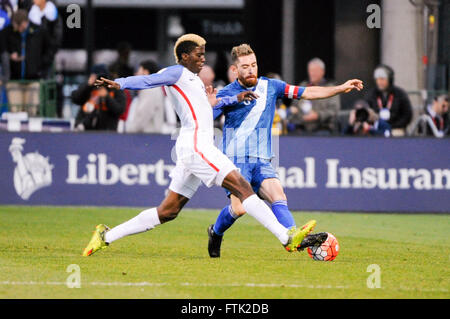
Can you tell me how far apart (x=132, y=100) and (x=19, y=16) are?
2270 millimetres

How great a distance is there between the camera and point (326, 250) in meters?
10.4

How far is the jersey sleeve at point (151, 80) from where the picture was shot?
9.62 m

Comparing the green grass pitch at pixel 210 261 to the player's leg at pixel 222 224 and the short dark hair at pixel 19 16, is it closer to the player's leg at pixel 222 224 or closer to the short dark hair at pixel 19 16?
the player's leg at pixel 222 224

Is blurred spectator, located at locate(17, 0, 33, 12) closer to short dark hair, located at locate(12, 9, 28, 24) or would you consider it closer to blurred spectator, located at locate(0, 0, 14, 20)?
blurred spectator, located at locate(0, 0, 14, 20)

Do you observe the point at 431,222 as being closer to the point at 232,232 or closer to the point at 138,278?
the point at 232,232

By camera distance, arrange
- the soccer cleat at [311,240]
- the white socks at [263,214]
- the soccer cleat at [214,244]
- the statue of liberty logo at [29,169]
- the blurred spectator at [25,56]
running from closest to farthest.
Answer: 1. the white socks at [263,214]
2. the soccer cleat at [311,240]
3. the soccer cleat at [214,244]
4. the statue of liberty logo at [29,169]
5. the blurred spectator at [25,56]

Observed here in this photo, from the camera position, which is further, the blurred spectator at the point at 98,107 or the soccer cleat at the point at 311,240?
the blurred spectator at the point at 98,107

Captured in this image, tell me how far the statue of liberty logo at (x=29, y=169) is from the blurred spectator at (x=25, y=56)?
1356 mm

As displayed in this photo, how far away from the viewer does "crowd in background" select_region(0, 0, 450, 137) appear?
670 inches

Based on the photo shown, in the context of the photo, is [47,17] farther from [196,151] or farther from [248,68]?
[196,151]

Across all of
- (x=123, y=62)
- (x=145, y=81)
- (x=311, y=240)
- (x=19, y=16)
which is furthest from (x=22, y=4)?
(x=311, y=240)

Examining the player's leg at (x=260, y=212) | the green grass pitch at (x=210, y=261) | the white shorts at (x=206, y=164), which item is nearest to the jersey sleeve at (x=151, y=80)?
the white shorts at (x=206, y=164)

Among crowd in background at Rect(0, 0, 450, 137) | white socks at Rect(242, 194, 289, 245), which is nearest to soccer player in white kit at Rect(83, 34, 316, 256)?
white socks at Rect(242, 194, 289, 245)
